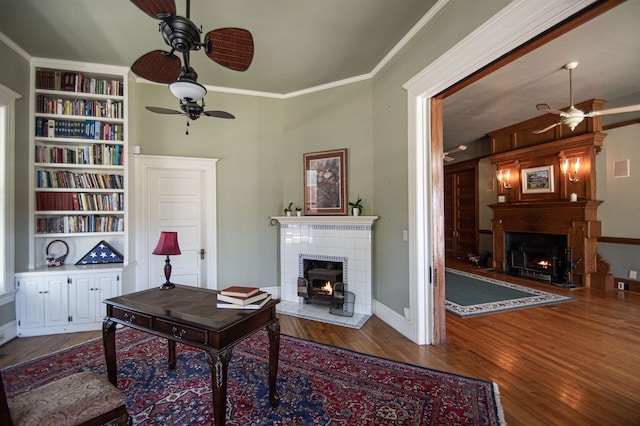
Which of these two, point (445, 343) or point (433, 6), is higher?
point (433, 6)

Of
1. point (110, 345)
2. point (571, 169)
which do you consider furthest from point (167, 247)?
point (571, 169)

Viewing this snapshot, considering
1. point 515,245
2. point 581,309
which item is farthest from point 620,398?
point 515,245

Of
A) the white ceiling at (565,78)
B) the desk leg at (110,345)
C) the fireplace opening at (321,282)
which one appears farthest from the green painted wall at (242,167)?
the white ceiling at (565,78)

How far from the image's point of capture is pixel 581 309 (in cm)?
396

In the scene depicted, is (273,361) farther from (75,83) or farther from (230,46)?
(75,83)

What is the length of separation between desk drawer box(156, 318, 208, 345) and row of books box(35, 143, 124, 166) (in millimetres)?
2773

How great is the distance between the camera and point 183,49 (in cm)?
185

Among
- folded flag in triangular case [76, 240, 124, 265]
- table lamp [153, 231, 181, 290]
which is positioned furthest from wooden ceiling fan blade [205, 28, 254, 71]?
folded flag in triangular case [76, 240, 124, 265]

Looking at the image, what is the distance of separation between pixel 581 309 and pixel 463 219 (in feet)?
14.1

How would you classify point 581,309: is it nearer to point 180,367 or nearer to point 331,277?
point 331,277

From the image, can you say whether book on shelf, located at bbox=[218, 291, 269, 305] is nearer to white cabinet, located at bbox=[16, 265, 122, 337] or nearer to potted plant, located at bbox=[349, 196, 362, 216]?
potted plant, located at bbox=[349, 196, 362, 216]

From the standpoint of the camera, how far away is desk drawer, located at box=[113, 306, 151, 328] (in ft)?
6.02

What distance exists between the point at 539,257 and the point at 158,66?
7.13 meters

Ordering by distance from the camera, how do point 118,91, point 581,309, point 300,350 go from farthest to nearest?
point 581,309 < point 118,91 < point 300,350
